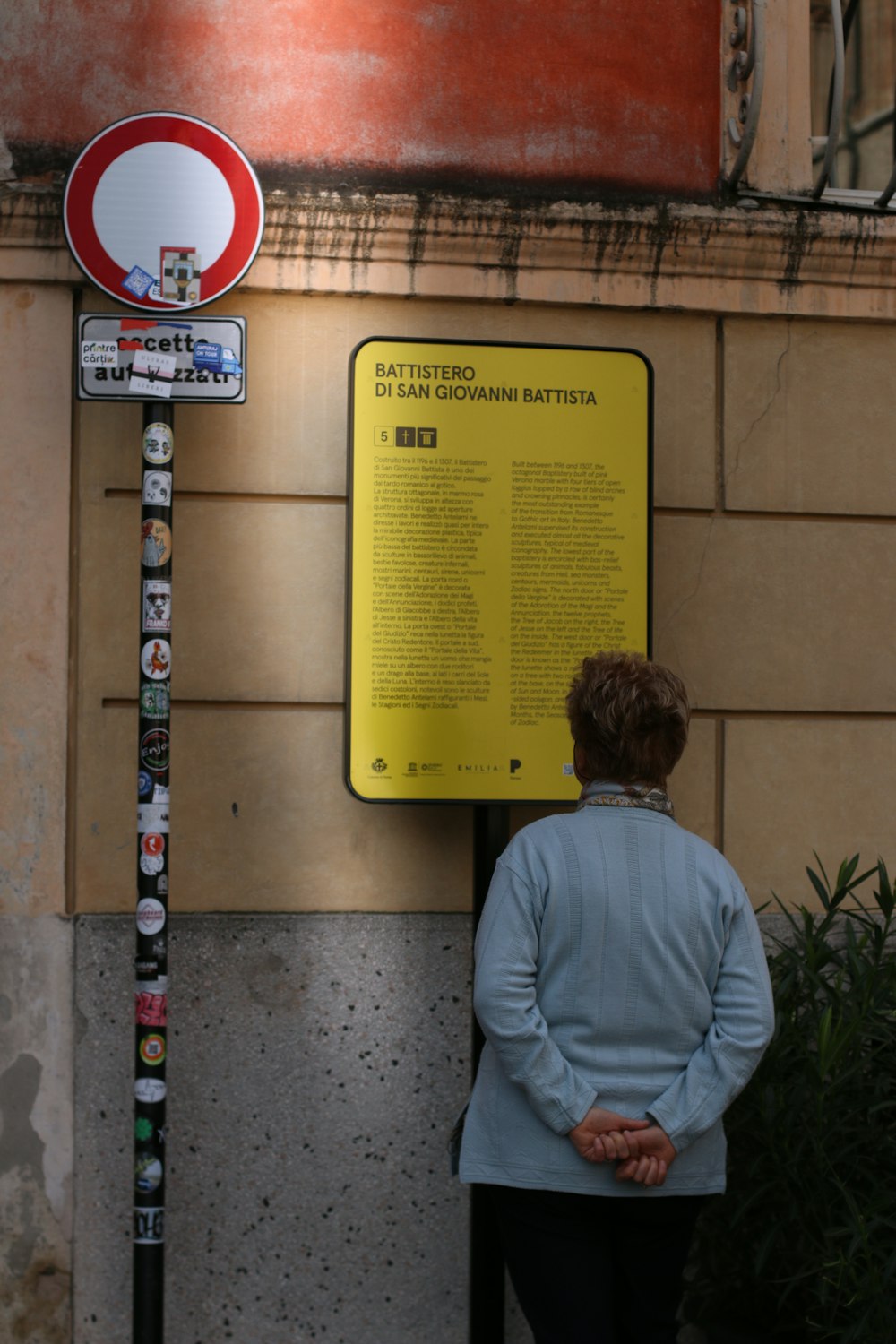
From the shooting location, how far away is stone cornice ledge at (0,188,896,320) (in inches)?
160

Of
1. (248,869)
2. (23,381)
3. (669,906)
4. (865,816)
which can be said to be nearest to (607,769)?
(669,906)

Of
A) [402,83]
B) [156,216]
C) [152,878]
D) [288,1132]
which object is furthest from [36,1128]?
[402,83]

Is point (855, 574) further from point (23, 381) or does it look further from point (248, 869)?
point (23, 381)

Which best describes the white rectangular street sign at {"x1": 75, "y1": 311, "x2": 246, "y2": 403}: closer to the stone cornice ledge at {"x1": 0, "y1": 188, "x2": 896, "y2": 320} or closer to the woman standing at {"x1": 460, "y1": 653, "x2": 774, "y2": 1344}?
the stone cornice ledge at {"x1": 0, "y1": 188, "x2": 896, "y2": 320}

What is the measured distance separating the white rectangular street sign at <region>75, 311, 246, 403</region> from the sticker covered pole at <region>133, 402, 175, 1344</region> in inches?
2.5

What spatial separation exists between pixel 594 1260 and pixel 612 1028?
458 millimetres

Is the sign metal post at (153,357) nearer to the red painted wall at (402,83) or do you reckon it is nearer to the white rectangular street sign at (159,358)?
the white rectangular street sign at (159,358)

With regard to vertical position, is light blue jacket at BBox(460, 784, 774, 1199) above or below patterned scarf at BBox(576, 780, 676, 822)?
below

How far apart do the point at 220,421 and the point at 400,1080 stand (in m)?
2.04

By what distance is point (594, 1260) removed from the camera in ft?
8.48

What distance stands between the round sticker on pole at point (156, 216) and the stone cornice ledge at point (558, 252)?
599 mm

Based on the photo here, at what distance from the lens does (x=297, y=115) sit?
13.7 feet

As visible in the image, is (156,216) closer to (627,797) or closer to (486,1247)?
(627,797)

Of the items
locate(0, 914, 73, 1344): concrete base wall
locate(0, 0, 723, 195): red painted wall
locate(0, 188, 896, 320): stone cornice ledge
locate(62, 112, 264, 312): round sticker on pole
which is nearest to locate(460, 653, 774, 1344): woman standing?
locate(62, 112, 264, 312): round sticker on pole
